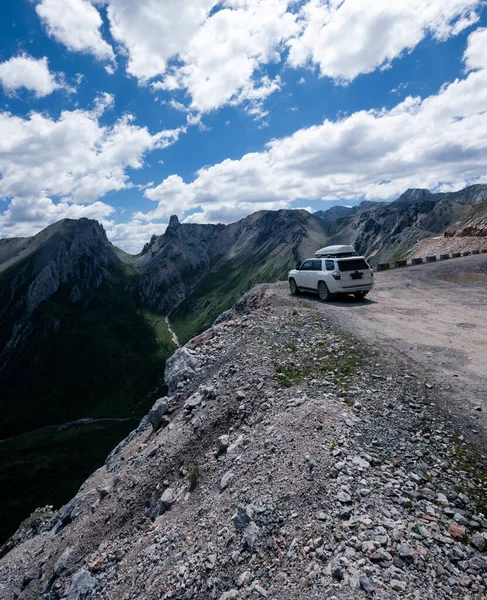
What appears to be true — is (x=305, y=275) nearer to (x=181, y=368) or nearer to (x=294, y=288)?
(x=294, y=288)

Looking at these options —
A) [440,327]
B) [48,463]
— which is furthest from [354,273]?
[48,463]

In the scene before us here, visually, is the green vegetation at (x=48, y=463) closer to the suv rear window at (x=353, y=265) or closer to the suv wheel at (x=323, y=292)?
the suv wheel at (x=323, y=292)

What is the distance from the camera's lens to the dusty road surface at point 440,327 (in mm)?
9759

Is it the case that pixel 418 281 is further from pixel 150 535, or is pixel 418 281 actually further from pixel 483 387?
pixel 150 535

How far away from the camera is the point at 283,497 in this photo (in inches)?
283

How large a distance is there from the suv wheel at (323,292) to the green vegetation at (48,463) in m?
105

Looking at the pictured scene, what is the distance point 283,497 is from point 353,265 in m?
17.1

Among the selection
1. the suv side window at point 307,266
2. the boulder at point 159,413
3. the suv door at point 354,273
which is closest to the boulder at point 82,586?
the boulder at point 159,413

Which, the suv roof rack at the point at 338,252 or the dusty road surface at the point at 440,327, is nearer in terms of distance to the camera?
the dusty road surface at the point at 440,327

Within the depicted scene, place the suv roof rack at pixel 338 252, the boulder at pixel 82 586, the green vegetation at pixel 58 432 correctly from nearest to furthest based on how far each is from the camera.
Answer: the boulder at pixel 82 586 < the suv roof rack at pixel 338 252 < the green vegetation at pixel 58 432

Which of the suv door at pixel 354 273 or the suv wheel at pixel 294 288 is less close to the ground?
the suv door at pixel 354 273

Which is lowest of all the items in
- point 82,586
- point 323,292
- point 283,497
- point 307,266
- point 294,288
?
point 82,586

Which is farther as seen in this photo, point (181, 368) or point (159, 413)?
point (181, 368)

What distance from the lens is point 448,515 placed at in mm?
6332
